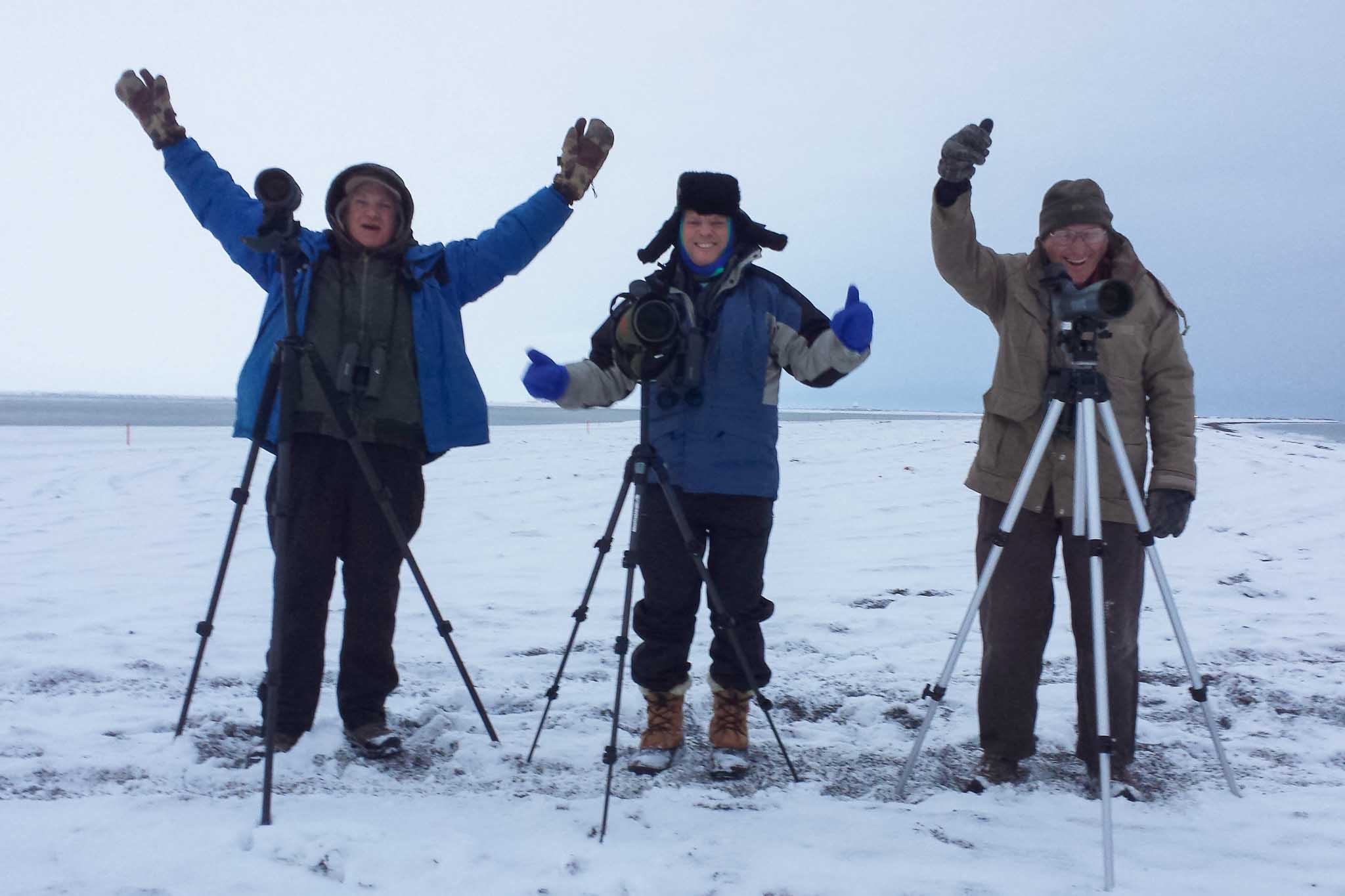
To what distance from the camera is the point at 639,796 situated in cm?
272

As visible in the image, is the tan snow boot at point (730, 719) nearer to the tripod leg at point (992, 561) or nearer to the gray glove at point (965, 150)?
the tripod leg at point (992, 561)

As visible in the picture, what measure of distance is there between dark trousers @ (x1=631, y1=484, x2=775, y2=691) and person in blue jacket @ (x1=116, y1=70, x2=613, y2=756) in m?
0.80

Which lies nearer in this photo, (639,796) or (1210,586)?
(639,796)

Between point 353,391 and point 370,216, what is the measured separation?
0.65 metres

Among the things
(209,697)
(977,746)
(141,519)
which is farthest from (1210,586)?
(141,519)

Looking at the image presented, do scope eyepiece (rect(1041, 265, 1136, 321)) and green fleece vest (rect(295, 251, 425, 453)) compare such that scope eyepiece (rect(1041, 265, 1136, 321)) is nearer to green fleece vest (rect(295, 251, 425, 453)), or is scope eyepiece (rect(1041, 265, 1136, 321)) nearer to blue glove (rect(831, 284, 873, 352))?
blue glove (rect(831, 284, 873, 352))

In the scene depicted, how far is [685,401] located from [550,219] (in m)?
Result: 0.97

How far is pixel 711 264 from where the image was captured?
3.09m

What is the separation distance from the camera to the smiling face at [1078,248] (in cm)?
288

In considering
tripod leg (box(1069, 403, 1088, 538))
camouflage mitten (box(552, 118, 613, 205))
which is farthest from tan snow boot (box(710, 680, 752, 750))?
camouflage mitten (box(552, 118, 613, 205))

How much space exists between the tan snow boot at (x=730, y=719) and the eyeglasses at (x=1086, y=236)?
1952 millimetres

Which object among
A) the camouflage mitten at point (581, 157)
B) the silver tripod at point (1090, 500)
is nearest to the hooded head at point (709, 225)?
the camouflage mitten at point (581, 157)

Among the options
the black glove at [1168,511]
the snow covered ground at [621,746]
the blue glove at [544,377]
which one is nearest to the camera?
the snow covered ground at [621,746]

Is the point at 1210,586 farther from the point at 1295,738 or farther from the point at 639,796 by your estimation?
the point at 639,796
